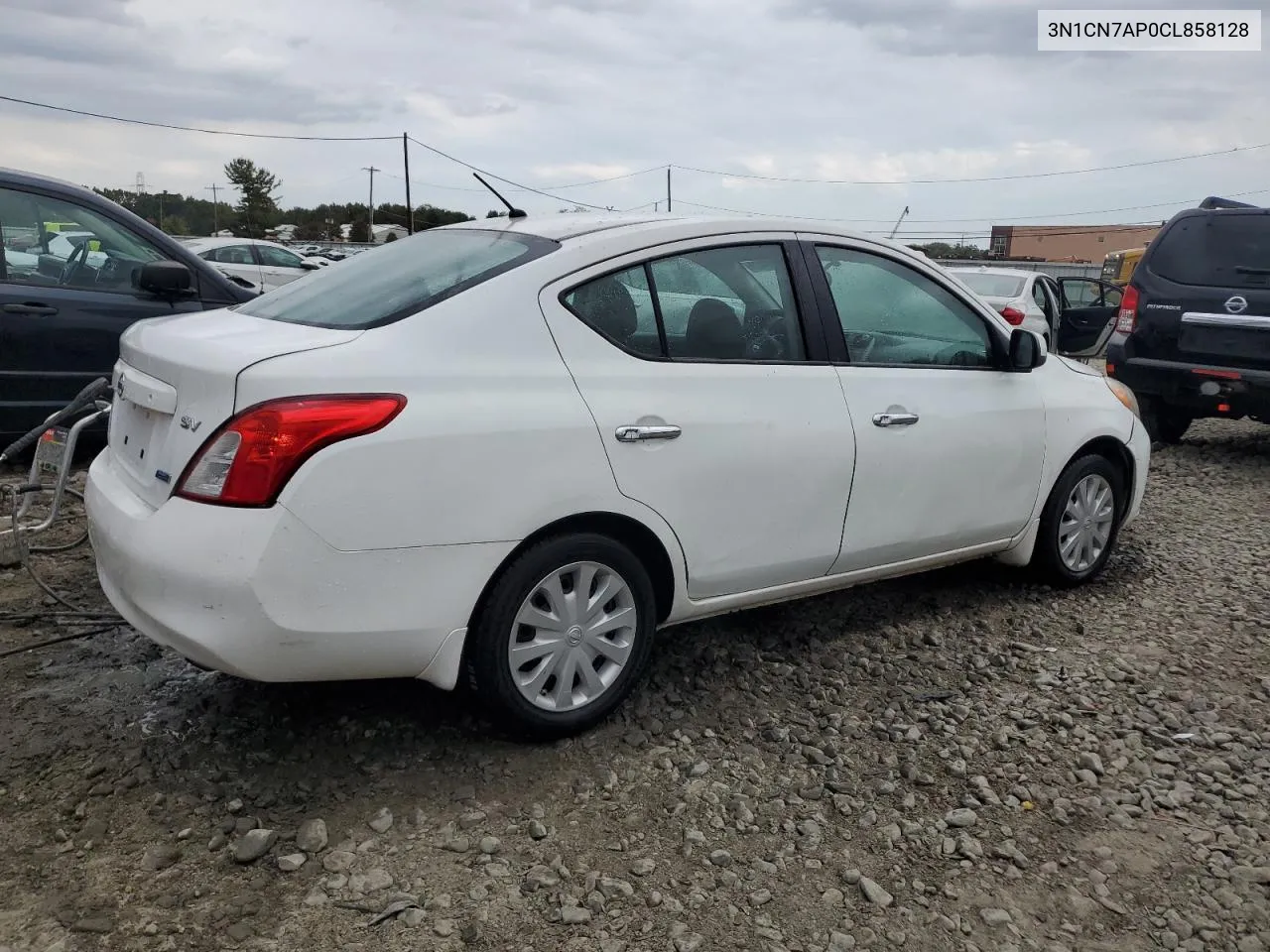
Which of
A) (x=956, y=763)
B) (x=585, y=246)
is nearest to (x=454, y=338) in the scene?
(x=585, y=246)

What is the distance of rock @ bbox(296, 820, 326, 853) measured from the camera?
8.80ft

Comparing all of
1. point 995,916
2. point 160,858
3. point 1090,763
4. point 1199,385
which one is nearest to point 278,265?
point 1199,385

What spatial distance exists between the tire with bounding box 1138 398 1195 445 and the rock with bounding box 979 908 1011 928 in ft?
21.8

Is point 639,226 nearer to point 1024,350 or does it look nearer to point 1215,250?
point 1024,350

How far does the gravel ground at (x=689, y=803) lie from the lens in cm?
247

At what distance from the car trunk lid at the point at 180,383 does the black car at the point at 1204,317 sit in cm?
670

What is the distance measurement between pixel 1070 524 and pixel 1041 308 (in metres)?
9.32

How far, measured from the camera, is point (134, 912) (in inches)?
95.0

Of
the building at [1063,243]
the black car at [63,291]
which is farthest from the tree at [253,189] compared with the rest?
the black car at [63,291]

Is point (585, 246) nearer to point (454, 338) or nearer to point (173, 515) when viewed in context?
point (454, 338)

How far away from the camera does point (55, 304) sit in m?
5.88

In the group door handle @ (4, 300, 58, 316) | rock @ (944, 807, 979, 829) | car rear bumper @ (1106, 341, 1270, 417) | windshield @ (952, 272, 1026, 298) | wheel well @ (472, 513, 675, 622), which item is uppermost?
windshield @ (952, 272, 1026, 298)

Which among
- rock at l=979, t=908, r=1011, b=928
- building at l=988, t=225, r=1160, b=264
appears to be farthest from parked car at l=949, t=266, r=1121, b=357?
building at l=988, t=225, r=1160, b=264

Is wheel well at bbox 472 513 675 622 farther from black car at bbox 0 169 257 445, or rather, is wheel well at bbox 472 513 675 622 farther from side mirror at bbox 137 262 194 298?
black car at bbox 0 169 257 445
